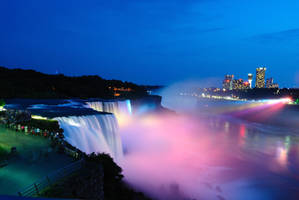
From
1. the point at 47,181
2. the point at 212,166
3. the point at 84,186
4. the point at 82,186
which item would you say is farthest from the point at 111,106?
the point at 47,181

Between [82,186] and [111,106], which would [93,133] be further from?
[111,106]

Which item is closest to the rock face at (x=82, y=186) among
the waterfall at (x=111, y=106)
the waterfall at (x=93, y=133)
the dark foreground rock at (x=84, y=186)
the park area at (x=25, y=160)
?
the dark foreground rock at (x=84, y=186)

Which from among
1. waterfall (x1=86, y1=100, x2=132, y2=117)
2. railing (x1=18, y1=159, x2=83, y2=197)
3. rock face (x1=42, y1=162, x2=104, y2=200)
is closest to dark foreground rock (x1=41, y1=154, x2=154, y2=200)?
rock face (x1=42, y1=162, x2=104, y2=200)

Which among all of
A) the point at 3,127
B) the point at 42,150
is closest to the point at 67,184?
the point at 42,150

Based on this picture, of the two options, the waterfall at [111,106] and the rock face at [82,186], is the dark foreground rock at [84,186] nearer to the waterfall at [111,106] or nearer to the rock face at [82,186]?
the rock face at [82,186]

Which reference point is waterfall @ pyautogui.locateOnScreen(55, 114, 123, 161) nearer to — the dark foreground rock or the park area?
the park area

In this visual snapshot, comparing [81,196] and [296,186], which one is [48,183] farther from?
[296,186]
